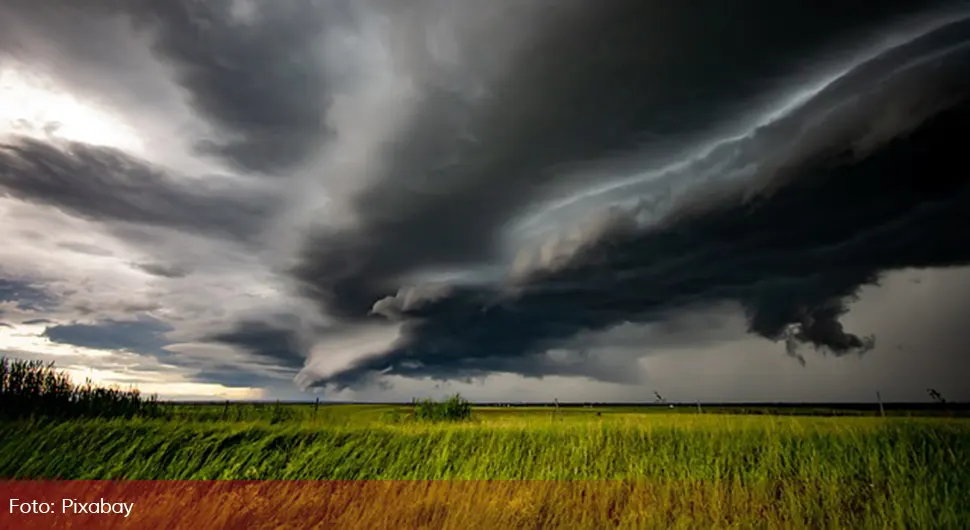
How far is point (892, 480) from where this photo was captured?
1138 cm

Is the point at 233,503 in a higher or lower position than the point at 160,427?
lower

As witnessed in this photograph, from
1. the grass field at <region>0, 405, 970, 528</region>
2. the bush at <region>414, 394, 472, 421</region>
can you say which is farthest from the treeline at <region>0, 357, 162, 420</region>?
the bush at <region>414, 394, 472, 421</region>

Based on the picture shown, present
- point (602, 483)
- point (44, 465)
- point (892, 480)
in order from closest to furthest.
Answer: point (892, 480) → point (602, 483) → point (44, 465)

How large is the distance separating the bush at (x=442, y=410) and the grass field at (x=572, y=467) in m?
15.4

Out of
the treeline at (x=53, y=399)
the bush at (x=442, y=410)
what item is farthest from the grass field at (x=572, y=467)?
the bush at (x=442, y=410)

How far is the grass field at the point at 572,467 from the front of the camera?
975 centimetres

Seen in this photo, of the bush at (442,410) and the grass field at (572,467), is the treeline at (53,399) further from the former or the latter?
the bush at (442,410)

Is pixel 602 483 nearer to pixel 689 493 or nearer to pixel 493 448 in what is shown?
pixel 689 493

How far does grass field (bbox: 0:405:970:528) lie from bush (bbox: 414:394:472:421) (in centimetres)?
1538

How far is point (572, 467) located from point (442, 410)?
63.8ft

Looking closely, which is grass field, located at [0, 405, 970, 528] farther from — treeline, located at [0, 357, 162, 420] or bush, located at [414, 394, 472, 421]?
bush, located at [414, 394, 472, 421]

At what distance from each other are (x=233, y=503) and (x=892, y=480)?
13.9 metres

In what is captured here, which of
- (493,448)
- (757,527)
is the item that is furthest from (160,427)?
(757,527)

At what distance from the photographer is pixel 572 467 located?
16141 mm
